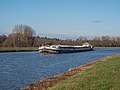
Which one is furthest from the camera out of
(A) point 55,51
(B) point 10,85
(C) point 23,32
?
(C) point 23,32

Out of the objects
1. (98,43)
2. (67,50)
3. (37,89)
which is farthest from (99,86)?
(98,43)

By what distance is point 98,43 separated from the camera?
195 metres

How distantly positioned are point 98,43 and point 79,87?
183 metres

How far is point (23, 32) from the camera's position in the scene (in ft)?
454

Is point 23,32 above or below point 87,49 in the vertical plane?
above

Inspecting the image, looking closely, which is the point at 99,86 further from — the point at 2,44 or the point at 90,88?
the point at 2,44

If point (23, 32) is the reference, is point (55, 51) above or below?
below

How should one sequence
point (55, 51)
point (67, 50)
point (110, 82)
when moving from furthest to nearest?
point (67, 50)
point (55, 51)
point (110, 82)

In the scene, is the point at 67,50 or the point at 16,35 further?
the point at 16,35

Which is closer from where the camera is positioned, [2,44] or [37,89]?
[37,89]

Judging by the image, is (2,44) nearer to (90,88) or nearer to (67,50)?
(67,50)

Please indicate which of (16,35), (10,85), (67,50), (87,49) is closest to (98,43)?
(87,49)

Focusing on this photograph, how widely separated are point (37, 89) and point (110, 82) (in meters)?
4.37

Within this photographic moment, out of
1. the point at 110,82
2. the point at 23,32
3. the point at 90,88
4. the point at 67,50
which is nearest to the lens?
the point at 90,88
